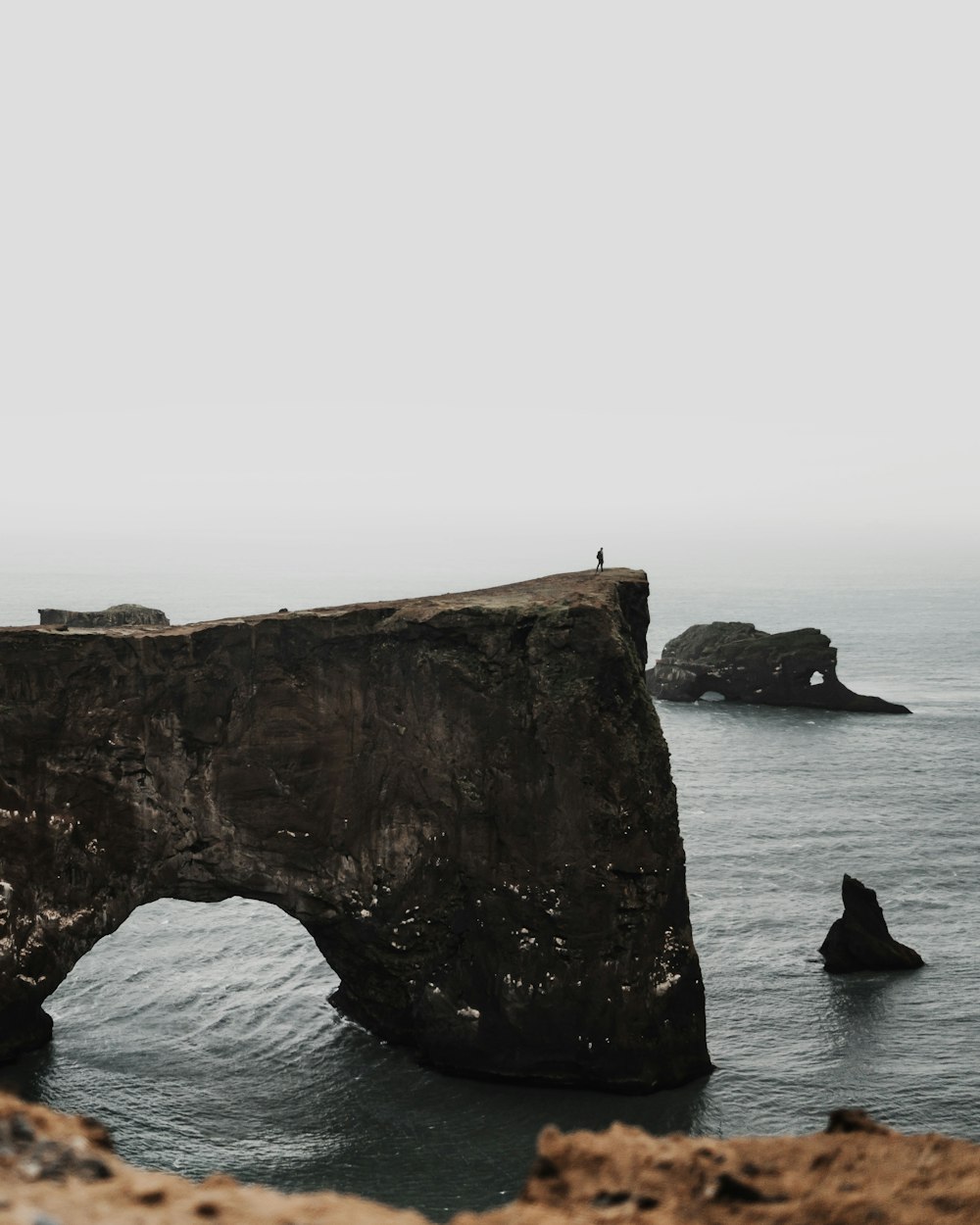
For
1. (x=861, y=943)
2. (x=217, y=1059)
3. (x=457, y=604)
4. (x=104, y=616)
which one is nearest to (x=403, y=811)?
(x=457, y=604)

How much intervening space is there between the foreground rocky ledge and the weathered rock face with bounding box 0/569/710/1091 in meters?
24.0

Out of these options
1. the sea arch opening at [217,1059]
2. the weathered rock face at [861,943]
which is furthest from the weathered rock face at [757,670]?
the sea arch opening at [217,1059]

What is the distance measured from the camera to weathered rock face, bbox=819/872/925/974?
49.7 metres

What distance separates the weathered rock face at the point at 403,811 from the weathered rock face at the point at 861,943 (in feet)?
36.7

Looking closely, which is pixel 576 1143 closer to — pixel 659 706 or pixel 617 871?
pixel 617 871

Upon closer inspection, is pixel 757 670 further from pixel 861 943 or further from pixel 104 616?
pixel 861 943

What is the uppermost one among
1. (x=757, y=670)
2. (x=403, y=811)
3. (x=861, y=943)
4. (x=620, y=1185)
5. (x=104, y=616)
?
(x=104, y=616)

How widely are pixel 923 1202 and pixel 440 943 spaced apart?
1092 inches

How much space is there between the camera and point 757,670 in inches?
4653

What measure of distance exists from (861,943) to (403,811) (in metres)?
19.4

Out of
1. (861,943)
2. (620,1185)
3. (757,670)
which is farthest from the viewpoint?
A: (757,670)

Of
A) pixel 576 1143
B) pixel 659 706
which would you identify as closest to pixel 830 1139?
pixel 576 1143

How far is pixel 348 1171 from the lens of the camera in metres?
34.8

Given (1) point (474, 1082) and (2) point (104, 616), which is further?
(2) point (104, 616)
